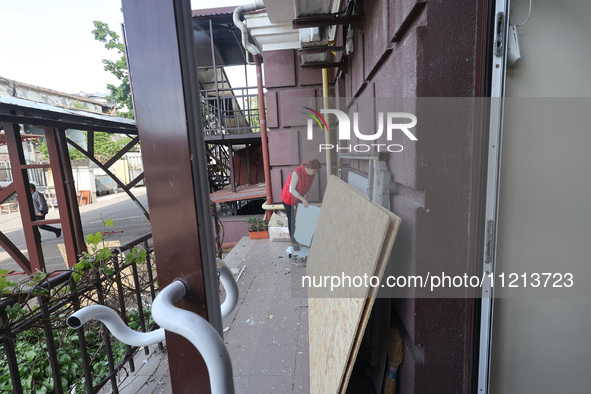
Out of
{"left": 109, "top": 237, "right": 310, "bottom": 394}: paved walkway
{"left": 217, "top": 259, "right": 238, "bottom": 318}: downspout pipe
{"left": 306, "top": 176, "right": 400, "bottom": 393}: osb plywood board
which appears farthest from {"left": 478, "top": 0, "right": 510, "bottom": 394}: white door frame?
{"left": 109, "top": 237, "right": 310, "bottom": 394}: paved walkway

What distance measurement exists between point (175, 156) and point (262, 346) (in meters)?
2.44

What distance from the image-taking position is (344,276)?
5.64 feet

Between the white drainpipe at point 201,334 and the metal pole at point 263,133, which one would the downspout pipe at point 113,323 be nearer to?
the white drainpipe at point 201,334

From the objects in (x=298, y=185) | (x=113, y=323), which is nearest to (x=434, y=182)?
(x=113, y=323)

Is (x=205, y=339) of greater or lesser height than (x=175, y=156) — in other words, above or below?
below

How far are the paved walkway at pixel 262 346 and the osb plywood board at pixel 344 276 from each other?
1.07 feet

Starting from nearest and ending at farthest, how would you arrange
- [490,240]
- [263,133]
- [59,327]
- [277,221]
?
→ [490,240] → [59,327] → [277,221] → [263,133]

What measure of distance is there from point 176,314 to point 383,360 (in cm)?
171

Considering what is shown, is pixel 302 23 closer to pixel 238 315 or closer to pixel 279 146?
pixel 238 315

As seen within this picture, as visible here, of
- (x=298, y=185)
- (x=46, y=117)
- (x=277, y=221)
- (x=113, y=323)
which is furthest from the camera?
(x=277, y=221)

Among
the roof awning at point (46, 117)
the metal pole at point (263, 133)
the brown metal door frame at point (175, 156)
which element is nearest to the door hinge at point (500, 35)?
the brown metal door frame at point (175, 156)

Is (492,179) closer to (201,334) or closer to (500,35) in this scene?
(500,35)

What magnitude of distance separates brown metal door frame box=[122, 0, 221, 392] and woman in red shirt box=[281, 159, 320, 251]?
12.0 feet

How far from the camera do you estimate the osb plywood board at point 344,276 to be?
1.33 metres
